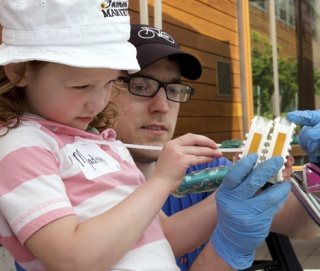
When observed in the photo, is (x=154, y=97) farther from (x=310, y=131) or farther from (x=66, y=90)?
(x=66, y=90)

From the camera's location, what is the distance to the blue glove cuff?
128 centimetres

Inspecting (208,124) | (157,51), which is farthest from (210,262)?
(208,124)

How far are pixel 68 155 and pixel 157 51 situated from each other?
70 cm

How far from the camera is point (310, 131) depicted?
131 centimetres

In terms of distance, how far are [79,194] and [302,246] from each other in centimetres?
423

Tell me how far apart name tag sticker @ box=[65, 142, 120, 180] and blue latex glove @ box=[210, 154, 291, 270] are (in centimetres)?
25

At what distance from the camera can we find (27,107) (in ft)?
3.78

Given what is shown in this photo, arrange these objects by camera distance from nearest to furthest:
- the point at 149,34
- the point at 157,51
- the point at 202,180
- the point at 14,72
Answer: the point at 14,72 < the point at 202,180 < the point at 157,51 < the point at 149,34

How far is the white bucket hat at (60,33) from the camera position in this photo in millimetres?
1043

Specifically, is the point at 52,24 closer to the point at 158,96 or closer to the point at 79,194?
the point at 79,194

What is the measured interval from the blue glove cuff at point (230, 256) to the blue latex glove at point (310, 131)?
0.28 m

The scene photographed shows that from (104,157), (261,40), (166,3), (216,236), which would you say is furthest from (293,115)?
(261,40)

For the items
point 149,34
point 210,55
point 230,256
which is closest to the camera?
point 230,256

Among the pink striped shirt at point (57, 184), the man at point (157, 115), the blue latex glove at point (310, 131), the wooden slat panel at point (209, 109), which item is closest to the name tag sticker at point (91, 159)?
the pink striped shirt at point (57, 184)
